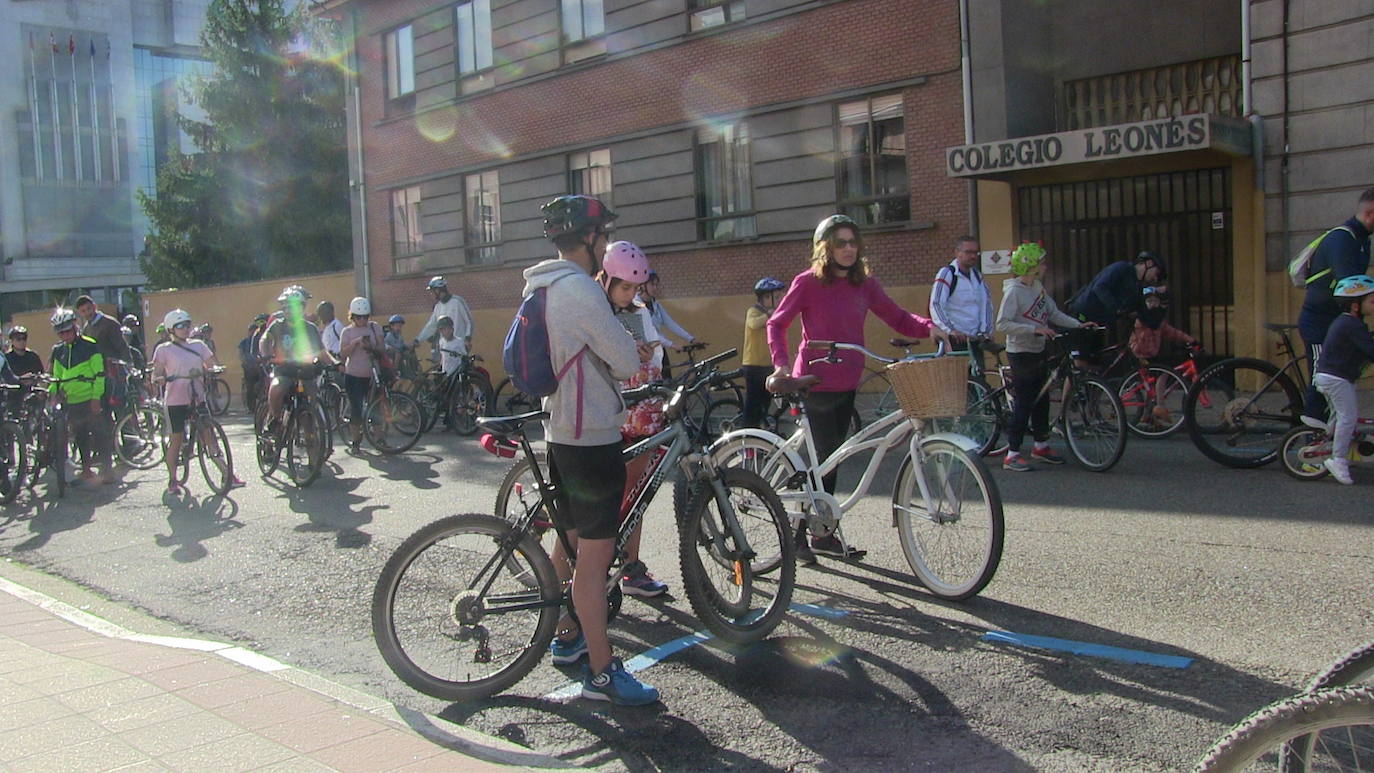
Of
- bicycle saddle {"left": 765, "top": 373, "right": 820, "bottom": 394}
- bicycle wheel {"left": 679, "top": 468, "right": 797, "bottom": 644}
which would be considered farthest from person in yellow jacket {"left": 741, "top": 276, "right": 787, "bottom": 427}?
bicycle wheel {"left": 679, "top": 468, "right": 797, "bottom": 644}

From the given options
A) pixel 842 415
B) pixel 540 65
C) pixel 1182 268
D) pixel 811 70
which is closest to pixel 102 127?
pixel 540 65

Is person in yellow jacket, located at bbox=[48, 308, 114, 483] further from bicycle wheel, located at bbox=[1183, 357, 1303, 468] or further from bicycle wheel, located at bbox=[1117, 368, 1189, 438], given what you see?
bicycle wheel, located at bbox=[1183, 357, 1303, 468]

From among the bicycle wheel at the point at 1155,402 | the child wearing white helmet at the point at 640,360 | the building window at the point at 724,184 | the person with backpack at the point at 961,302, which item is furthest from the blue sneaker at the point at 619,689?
the building window at the point at 724,184

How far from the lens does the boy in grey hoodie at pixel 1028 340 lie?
904 centimetres

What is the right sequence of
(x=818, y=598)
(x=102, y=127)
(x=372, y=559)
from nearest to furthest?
(x=818, y=598)
(x=372, y=559)
(x=102, y=127)

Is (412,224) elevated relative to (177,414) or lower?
elevated

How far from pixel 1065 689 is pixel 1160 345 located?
760cm

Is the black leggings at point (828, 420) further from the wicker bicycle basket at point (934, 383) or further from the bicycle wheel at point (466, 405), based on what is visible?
the bicycle wheel at point (466, 405)

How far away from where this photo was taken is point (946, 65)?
1598 centimetres

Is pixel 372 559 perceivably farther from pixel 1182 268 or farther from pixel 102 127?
pixel 102 127

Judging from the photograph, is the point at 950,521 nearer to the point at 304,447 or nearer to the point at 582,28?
the point at 304,447

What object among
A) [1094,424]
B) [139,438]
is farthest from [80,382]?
[1094,424]

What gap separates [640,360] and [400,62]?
23497 millimetres

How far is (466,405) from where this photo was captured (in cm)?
1458
